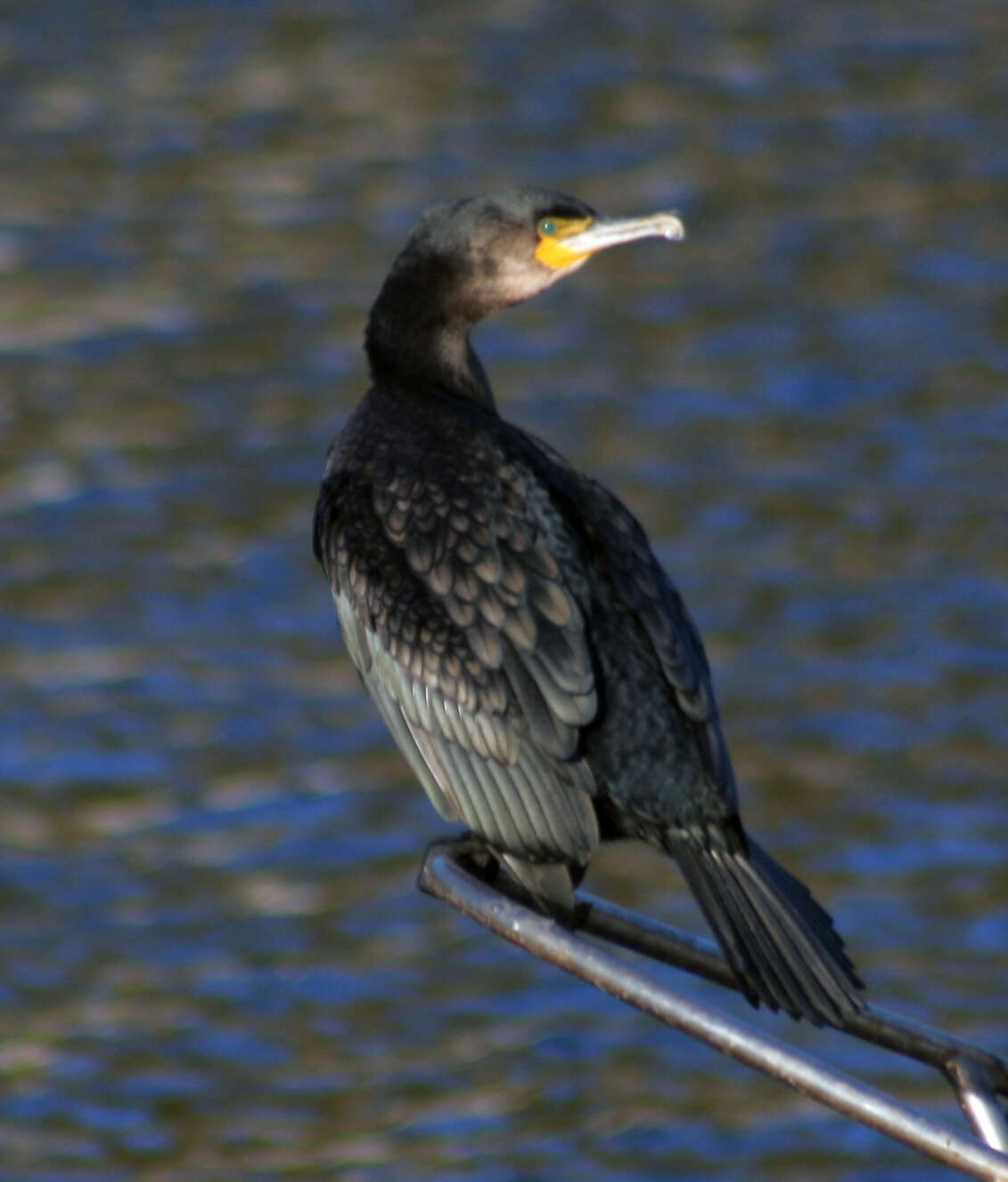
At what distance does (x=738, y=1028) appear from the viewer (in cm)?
243

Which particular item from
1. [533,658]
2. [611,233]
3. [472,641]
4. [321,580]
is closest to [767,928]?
[533,658]

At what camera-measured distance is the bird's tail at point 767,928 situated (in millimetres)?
3158

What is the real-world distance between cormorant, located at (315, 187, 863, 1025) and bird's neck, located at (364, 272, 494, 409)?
0.13m

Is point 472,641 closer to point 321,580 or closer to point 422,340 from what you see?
point 422,340

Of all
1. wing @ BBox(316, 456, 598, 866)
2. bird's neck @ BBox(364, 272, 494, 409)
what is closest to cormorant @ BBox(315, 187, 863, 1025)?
wing @ BBox(316, 456, 598, 866)

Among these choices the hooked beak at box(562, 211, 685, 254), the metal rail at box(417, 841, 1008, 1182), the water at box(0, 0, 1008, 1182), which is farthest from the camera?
the water at box(0, 0, 1008, 1182)

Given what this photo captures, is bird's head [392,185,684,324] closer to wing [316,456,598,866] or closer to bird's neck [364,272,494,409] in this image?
bird's neck [364,272,494,409]

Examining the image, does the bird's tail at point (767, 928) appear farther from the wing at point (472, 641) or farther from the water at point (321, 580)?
the water at point (321, 580)

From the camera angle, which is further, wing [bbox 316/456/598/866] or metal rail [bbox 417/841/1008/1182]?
wing [bbox 316/456/598/866]

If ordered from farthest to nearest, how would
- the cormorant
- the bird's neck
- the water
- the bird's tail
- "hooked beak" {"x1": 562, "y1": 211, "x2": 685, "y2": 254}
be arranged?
the water < the bird's neck < "hooked beak" {"x1": 562, "y1": 211, "x2": 685, "y2": 254} < the cormorant < the bird's tail

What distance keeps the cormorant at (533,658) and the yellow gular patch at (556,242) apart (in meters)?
0.05

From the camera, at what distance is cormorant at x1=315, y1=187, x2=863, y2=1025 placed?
11.6 feet

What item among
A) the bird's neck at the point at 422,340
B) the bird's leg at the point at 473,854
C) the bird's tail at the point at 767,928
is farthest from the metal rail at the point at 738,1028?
the bird's neck at the point at 422,340

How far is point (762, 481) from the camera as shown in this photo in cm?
935
